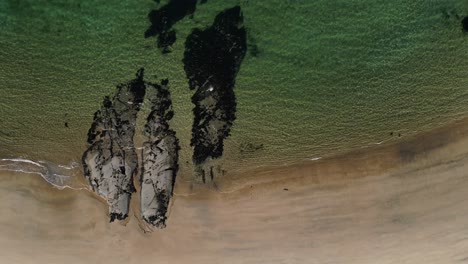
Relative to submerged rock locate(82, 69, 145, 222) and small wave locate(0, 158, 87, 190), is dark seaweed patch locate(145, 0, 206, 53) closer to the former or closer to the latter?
submerged rock locate(82, 69, 145, 222)

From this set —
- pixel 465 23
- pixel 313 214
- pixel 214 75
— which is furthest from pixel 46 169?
pixel 465 23

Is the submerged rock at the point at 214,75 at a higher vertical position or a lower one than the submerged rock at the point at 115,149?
higher

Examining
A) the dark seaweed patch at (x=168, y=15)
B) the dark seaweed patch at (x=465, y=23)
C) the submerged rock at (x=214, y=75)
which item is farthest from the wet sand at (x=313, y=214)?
the dark seaweed patch at (x=168, y=15)

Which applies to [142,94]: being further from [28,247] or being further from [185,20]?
[28,247]

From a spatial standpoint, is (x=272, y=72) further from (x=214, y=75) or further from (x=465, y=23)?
(x=465, y=23)

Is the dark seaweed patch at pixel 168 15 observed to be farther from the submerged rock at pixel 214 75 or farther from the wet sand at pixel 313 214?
the wet sand at pixel 313 214

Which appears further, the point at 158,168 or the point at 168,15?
the point at 158,168
